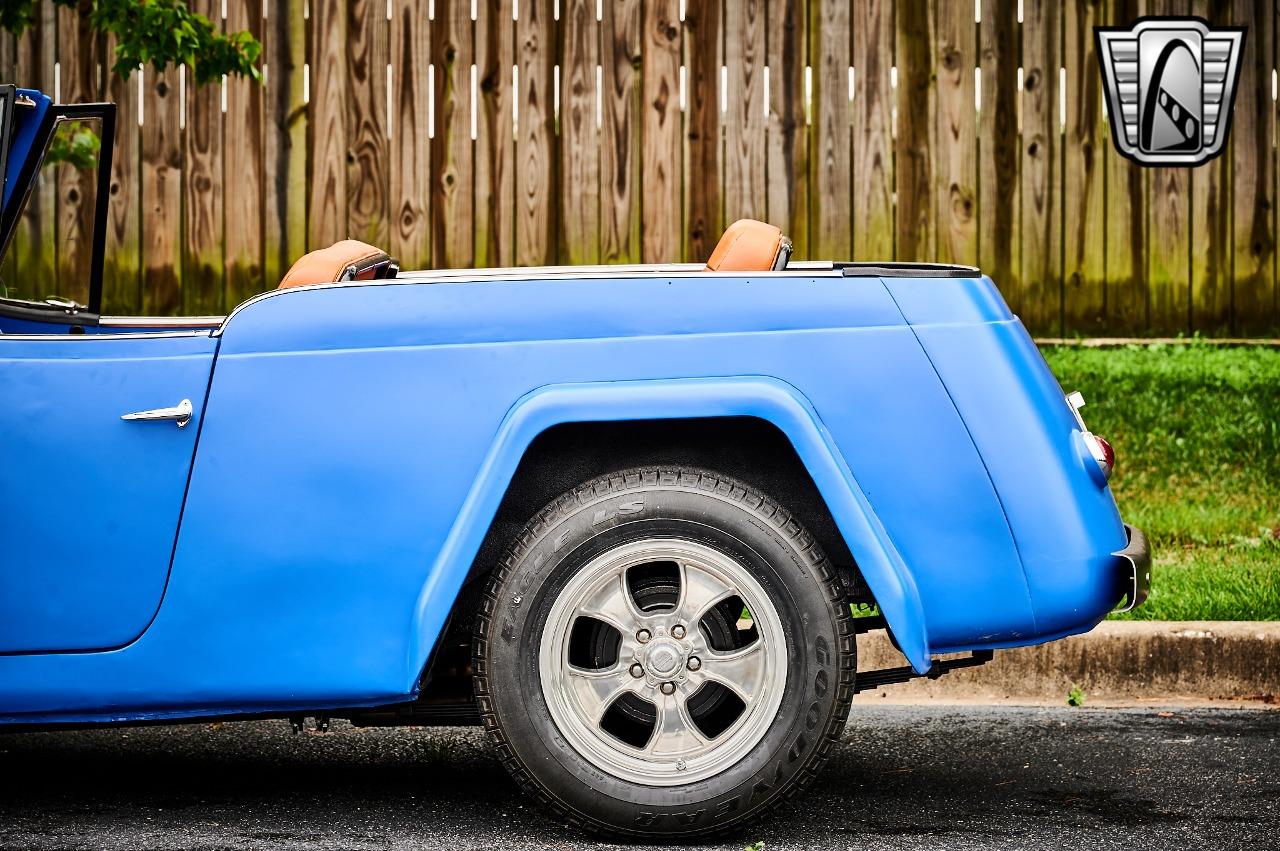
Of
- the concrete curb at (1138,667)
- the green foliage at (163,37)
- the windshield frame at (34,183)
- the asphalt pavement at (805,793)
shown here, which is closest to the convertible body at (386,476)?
the asphalt pavement at (805,793)

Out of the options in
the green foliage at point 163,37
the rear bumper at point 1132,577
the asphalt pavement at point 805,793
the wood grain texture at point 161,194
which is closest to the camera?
the rear bumper at point 1132,577

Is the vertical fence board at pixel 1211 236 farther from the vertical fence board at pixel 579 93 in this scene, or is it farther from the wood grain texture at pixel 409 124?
the wood grain texture at pixel 409 124

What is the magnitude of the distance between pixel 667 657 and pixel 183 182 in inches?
228

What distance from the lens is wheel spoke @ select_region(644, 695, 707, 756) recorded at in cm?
332

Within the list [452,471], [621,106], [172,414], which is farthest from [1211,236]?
[172,414]

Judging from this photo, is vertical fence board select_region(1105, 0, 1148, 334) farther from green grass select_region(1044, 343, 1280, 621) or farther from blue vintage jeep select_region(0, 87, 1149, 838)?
blue vintage jeep select_region(0, 87, 1149, 838)

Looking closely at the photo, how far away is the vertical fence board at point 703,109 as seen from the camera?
A: 8312 millimetres

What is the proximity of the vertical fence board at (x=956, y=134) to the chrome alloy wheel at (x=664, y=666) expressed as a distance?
213 inches

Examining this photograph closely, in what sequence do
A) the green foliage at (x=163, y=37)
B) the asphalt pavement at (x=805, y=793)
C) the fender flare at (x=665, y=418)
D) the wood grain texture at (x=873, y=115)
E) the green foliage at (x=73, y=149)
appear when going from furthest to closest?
the wood grain texture at (x=873, y=115) → the green foliage at (x=73, y=149) → the green foliage at (x=163, y=37) → the asphalt pavement at (x=805, y=793) → the fender flare at (x=665, y=418)

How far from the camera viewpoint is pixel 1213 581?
5.48 meters

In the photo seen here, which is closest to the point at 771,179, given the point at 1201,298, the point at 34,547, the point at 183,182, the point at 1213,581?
the point at 1201,298

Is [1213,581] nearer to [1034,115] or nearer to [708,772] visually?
[708,772]

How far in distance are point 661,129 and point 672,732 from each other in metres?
5.45

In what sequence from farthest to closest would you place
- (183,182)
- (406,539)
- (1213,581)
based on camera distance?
(183,182), (1213,581), (406,539)
